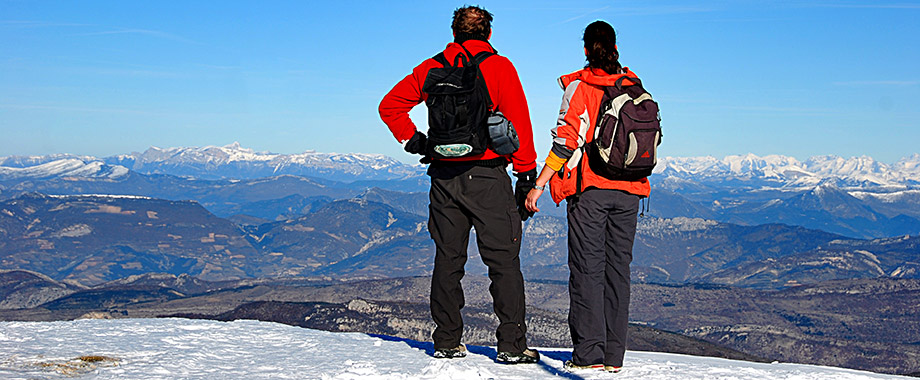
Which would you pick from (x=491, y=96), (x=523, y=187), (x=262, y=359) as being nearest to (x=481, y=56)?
(x=491, y=96)

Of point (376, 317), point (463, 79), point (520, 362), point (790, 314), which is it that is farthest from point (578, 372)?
point (790, 314)

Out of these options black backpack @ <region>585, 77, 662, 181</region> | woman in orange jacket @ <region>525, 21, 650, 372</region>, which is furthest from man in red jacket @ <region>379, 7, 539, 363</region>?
black backpack @ <region>585, 77, 662, 181</region>

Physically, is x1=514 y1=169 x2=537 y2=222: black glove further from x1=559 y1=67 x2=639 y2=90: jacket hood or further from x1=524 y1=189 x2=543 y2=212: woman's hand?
x1=559 y1=67 x2=639 y2=90: jacket hood

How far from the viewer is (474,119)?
26.0 ft

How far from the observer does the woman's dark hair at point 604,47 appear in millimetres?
7691

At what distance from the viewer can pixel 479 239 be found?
797cm

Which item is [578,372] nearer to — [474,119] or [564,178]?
[564,178]

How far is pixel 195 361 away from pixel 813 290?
204 meters

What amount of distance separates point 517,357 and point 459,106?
2737 millimetres

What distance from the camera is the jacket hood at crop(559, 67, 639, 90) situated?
7.60 metres

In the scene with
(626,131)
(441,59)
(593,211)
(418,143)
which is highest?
(441,59)

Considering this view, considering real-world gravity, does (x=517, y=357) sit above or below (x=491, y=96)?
below

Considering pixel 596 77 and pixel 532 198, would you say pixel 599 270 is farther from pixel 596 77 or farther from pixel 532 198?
pixel 596 77

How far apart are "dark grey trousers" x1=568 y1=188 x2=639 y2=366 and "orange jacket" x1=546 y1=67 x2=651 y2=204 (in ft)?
0.40
